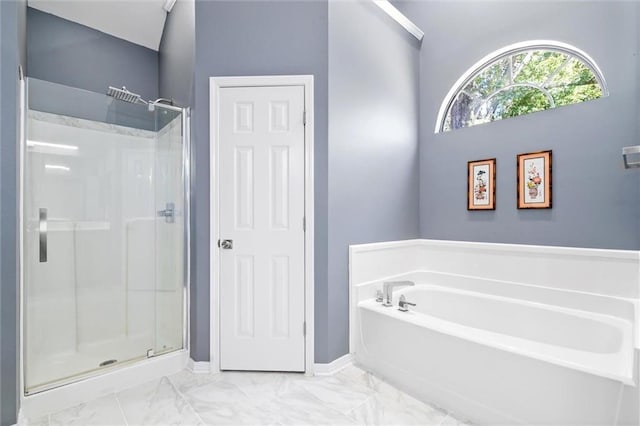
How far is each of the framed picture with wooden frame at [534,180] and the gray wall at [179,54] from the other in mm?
2607

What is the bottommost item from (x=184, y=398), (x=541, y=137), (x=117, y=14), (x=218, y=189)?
(x=184, y=398)

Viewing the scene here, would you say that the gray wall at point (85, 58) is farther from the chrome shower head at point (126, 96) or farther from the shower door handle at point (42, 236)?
the shower door handle at point (42, 236)

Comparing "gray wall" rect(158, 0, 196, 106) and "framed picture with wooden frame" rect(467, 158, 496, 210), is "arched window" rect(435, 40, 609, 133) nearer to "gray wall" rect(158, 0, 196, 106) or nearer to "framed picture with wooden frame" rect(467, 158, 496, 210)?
"framed picture with wooden frame" rect(467, 158, 496, 210)

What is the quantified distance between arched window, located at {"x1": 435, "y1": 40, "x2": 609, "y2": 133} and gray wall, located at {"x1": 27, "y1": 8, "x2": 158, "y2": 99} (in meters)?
3.24

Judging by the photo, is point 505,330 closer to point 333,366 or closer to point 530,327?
point 530,327

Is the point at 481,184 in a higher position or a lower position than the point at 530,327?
higher

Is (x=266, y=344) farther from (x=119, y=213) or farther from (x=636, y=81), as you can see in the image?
(x=636, y=81)

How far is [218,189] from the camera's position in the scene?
2158mm

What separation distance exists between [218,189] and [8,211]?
3.51 ft

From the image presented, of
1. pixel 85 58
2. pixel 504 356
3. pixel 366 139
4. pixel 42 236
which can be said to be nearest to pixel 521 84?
pixel 366 139

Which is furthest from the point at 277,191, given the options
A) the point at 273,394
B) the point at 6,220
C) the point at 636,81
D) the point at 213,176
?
the point at 636,81

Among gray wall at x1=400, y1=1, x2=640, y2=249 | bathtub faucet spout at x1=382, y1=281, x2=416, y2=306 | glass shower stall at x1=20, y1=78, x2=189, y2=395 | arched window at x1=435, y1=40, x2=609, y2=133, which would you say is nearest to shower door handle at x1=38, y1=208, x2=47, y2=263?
glass shower stall at x1=20, y1=78, x2=189, y2=395

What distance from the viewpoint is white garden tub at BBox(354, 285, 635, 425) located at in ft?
4.32

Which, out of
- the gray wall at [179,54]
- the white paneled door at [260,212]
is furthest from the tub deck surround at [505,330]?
the gray wall at [179,54]
